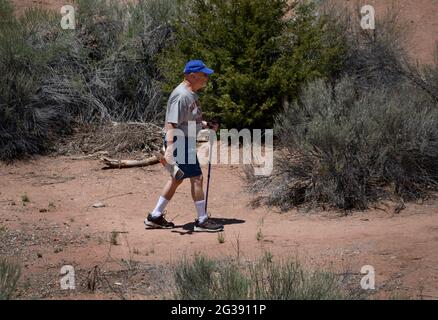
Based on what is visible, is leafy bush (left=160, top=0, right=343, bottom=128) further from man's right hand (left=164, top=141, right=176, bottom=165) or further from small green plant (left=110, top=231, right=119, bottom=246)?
small green plant (left=110, top=231, right=119, bottom=246)

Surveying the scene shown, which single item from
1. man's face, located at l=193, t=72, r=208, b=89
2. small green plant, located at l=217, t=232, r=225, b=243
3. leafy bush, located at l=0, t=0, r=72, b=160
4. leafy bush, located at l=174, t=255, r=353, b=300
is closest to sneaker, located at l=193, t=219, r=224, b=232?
small green plant, located at l=217, t=232, r=225, b=243

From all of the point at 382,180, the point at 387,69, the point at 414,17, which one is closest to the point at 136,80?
the point at 387,69

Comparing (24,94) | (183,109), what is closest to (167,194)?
(183,109)

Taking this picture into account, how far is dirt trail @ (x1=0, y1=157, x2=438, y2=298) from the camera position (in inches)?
315

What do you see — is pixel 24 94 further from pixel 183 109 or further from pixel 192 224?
pixel 183 109

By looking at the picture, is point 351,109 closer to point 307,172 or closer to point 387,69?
point 307,172

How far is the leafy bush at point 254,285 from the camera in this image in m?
6.14

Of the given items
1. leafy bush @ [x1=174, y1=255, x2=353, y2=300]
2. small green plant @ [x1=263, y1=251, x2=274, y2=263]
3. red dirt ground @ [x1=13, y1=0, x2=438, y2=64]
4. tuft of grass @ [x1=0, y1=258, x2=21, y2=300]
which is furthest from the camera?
red dirt ground @ [x1=13, y1=0, x2=438, y2=64]

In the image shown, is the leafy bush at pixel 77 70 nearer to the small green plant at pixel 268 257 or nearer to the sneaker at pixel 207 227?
the sneaker at pixel 207 227

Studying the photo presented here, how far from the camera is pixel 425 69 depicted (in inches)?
514

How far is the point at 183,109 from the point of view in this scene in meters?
8.91

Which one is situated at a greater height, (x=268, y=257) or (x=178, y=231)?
(x=268, y=257)

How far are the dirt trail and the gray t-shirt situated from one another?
1.27m

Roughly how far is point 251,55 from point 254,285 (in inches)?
259
